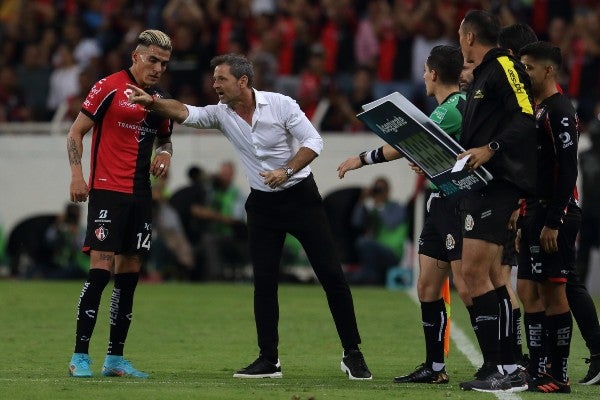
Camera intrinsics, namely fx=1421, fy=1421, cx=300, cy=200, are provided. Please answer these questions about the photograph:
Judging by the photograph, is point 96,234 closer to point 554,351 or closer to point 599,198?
point 554,351

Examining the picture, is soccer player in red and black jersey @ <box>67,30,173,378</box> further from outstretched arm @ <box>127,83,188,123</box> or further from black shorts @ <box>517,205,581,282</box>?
black shorts @ <box>517,205,581,282</box>

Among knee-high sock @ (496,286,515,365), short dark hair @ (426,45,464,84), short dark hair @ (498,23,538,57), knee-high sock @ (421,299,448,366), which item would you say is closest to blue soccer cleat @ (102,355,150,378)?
knee-high sock @ (421,299,448,366)

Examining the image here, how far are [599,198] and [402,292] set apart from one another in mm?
2862

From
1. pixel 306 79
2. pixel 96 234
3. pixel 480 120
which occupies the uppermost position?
pixel 306 79

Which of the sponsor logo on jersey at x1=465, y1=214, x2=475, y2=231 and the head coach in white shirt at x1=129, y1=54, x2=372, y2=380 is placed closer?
the sponsor logo on jersey at x1=465, y1=214, x2=475, y2=231

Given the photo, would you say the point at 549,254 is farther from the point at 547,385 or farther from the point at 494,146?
the point at 494,146

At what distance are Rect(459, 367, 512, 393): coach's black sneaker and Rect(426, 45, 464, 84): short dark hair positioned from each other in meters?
1.96

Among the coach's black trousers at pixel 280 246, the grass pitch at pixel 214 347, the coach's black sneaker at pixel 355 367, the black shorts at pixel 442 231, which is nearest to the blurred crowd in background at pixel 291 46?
the grass pitch at pixel 214 347

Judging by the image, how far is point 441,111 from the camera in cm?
917

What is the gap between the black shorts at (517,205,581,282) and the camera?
9.05 meters

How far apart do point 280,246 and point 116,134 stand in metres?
1.39

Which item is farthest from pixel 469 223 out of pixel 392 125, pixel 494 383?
pixel 494 383

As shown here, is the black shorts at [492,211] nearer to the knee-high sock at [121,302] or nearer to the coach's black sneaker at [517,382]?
the coach's black sneaker at [517,382]

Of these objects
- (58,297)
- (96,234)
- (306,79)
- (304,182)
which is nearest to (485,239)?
(304,182)
